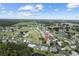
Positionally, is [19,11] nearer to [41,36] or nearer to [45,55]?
[41,36]

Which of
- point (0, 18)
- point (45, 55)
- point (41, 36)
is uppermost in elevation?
point (0, 18)

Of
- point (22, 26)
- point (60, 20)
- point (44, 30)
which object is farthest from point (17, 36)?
point (60, 20)

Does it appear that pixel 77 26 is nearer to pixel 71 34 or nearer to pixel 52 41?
pixel 71 34

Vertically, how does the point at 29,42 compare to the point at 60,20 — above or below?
below

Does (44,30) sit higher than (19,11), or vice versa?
(19,11)

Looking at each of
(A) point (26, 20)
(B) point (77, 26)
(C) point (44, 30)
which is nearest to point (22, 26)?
(A) point (26, 20)

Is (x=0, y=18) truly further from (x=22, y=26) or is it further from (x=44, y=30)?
(x=44, y=30)

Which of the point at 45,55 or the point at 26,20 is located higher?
the point at 26,20
